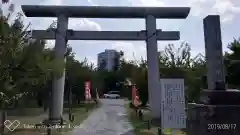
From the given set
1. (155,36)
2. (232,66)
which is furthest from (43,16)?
(232,66)

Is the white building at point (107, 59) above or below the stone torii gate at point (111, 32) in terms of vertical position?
above

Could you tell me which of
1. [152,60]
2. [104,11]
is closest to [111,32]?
[104,11]

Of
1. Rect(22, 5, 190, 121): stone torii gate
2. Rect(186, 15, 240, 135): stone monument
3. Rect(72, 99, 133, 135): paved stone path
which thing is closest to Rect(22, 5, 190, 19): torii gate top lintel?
Rect(22, 5, 190, 121): stone torii gate

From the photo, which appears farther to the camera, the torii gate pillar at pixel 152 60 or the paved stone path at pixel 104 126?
the torii gate pillar at pixel 152 60

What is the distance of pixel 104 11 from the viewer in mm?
13609

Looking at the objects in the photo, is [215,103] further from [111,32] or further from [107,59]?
[107,59]

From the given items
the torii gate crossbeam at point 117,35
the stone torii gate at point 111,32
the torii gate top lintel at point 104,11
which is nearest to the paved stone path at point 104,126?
the stone torii gate at point 111,32

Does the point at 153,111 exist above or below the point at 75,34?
below

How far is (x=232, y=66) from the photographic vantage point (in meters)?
18.7

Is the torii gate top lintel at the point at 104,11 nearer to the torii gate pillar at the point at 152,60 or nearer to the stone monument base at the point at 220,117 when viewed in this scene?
the torii gate pillar at the point at 152,60

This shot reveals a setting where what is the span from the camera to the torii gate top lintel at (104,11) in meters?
13.5

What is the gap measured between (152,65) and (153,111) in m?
2.50

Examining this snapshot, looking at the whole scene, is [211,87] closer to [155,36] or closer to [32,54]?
[32,54]
